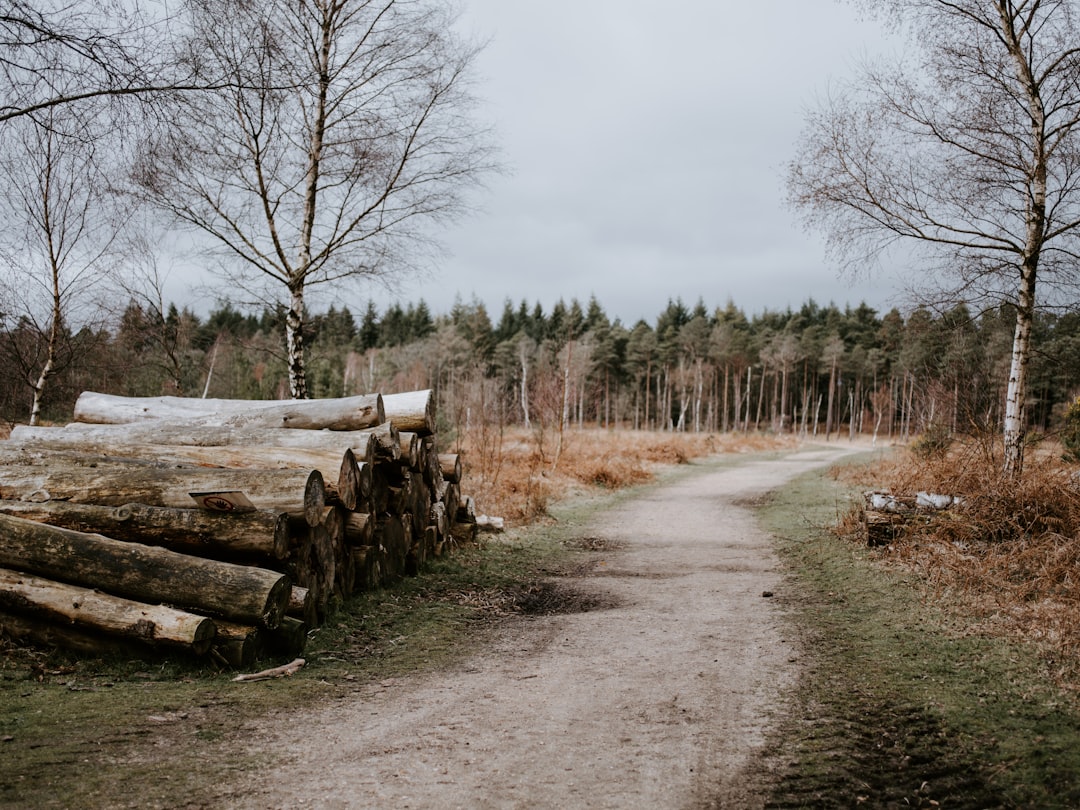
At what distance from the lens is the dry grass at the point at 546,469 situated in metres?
14.2

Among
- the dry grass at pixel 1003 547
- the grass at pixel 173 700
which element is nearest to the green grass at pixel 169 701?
the grass at pixel 173 700

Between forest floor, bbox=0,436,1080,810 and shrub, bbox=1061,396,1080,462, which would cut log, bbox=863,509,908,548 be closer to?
forest floor, bbox=0,436,1080,810

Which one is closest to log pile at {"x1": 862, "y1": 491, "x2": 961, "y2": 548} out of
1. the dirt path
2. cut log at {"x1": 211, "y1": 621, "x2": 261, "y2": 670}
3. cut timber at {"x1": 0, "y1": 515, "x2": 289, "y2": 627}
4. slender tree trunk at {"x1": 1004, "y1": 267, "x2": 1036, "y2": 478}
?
slender tree trunk at {"x1": 1004, "y1": 267, "x2": 1036, "y2": 478}

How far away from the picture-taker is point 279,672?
5.07 meters

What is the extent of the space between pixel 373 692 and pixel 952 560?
20.3 ft

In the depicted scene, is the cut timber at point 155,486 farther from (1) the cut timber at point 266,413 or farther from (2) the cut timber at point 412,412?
(2) the cut timber at point 412,412

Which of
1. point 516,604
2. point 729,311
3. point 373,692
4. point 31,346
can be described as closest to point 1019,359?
point 516,604

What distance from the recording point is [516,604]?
7.69 m

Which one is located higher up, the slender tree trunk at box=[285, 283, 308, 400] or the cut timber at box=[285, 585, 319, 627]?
the slender tree trunk at box=[285, 283, 308, 400]

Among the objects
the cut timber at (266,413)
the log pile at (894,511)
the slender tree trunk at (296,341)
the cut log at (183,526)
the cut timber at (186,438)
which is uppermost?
the slender tree trunk at (296,341)

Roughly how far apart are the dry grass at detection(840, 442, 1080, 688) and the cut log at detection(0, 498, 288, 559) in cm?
555

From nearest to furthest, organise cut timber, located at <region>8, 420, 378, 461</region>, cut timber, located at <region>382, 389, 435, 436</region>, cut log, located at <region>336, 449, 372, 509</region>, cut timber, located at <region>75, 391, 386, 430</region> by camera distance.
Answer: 1. cut log, located at <region>336, 449, 372, 509</region>
2. cut timber, located at <region>8, 420, 378, 461</region>
3. cut timber, located at <region>75, 391, 386, 430</region>
4. cut timber, located at <region>382, 389, 435, 436</region>

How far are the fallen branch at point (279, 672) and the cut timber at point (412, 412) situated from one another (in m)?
3.85

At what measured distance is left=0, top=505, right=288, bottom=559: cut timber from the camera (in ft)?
18.5
